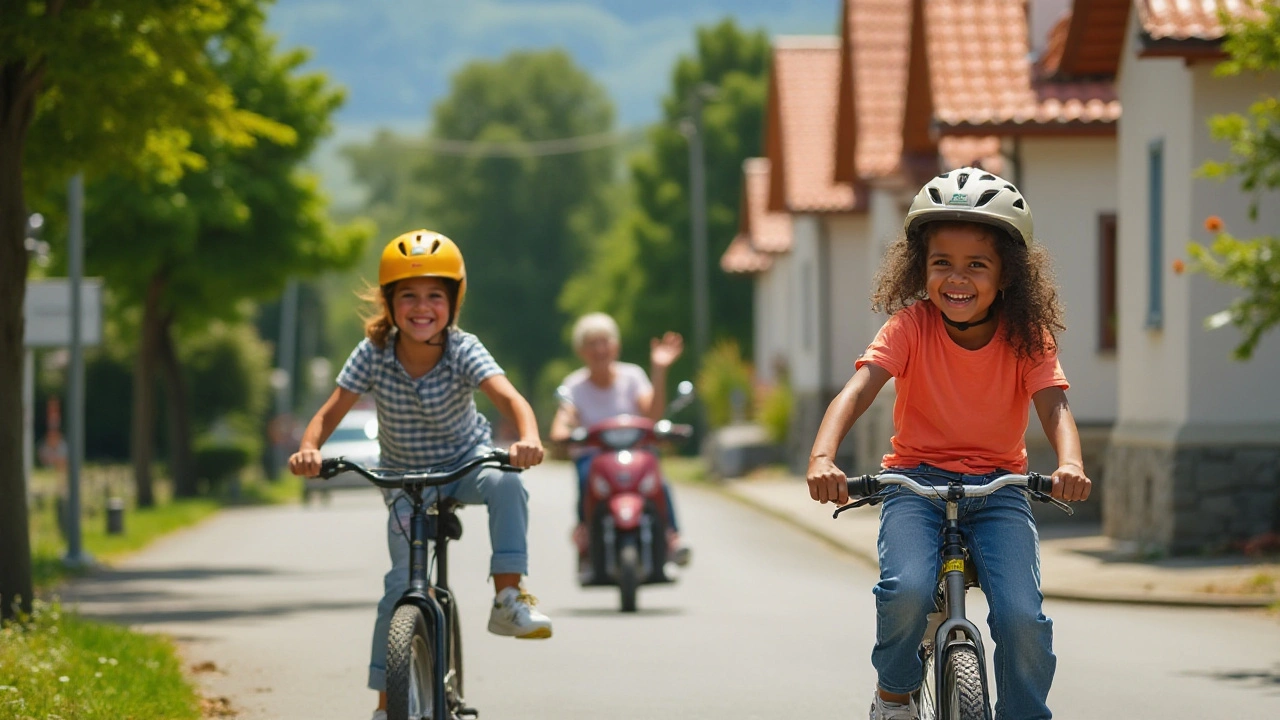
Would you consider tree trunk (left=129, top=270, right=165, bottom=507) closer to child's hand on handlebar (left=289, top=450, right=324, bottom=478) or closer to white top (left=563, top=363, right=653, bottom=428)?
white top (left=563, top=363, right=653, bottom=428)

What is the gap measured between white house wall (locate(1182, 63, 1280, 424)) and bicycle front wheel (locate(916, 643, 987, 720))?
485 inches

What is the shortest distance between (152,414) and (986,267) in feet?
93.7

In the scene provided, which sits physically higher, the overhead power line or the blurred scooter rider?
the overhead power line

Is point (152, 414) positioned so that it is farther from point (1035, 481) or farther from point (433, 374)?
point (1035, 481)

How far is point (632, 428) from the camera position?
43.4 ft

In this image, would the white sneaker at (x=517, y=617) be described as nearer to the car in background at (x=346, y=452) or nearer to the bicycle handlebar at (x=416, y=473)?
the bicycle handlebar at (x=416, y=473)

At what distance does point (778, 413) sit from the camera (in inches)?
1601

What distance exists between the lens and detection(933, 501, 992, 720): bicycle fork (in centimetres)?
573

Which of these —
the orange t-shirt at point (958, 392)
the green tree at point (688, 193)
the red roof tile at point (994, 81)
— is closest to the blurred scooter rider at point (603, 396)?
the orange t-shirt at point (958, 392)

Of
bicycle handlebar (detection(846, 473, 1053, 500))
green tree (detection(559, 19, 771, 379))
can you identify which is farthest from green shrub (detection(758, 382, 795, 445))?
bicycle handlebar (detection(846, 473, 1053, 500))

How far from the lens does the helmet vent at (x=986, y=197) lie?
6141mm

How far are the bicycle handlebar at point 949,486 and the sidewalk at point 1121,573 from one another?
8241mm

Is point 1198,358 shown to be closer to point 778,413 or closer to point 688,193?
point 778,413

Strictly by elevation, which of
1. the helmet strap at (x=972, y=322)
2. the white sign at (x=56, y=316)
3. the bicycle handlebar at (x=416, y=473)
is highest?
the white sign at (x=56, y=316)
